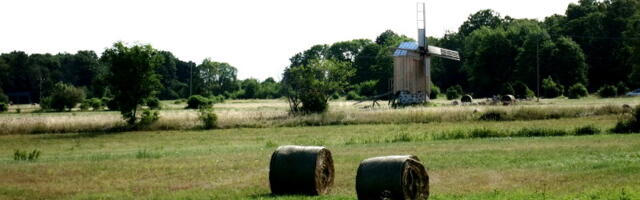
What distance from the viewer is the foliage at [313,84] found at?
58438 mm

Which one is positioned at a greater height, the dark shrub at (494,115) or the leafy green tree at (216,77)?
the leafy green tree at (216,77)

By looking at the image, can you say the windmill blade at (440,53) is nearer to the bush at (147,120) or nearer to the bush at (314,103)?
the bush at (314,103)

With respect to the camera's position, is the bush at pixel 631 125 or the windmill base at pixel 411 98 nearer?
the bush at pixel 631 125

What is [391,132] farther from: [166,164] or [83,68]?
[83,68]

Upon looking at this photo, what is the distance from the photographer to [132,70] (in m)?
55.5

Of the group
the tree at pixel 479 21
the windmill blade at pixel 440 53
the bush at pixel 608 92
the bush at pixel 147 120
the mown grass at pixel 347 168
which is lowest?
the mown grass at pixel 347 168

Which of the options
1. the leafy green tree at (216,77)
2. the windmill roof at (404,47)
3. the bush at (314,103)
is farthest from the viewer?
the leafy green tree at (216,77)

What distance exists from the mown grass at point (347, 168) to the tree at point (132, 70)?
16552 mm

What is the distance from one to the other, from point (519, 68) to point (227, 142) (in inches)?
2928

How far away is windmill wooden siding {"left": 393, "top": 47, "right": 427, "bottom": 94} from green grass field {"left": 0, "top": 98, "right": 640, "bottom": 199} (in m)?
33.3

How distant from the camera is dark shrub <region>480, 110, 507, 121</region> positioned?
4741cm

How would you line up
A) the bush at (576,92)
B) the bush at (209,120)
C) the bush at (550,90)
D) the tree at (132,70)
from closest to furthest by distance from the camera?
the bush at (209,120), the tree at (132,70), the bush at (576,92), the bush at (550,90)

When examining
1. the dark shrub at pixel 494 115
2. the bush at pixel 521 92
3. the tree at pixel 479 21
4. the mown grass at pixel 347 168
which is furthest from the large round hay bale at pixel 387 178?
the tree at pixel 479 21

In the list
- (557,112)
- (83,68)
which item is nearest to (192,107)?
(557,112)
